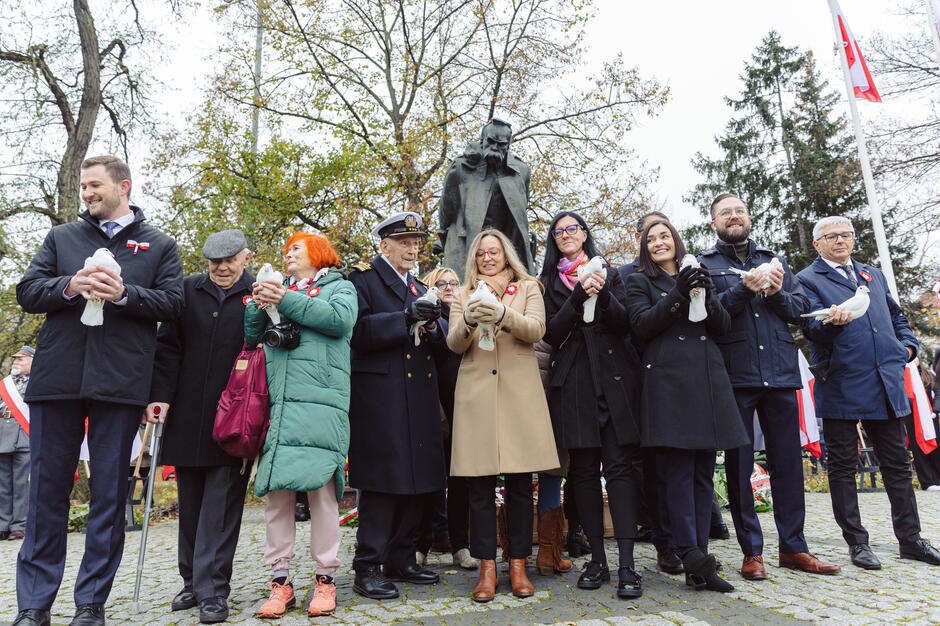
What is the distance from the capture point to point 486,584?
11.7 ft

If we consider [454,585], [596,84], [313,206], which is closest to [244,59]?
[313,206]

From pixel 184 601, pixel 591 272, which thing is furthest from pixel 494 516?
pixel 184 601

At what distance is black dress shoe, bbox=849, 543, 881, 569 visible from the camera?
4168mm

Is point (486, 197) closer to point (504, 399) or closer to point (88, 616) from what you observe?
point (504, 399)

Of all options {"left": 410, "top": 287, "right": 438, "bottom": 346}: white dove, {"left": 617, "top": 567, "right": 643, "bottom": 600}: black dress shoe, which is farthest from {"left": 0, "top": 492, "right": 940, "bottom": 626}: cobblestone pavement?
{"left": 410, "top": 287, "right": 438, "bottom": 346}: white dove

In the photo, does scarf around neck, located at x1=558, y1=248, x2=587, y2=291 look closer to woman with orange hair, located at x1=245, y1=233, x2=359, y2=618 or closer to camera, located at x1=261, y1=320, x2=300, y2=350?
woman with orange hair, located at x1=245, y1=233, x2=359, y2=618

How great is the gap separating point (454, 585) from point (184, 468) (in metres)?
1.74

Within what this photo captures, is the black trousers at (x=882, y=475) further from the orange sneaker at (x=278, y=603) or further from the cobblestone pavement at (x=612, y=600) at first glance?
the orange sneaker at (x=278, y=603)

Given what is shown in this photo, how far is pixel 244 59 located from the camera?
1608 centimetres

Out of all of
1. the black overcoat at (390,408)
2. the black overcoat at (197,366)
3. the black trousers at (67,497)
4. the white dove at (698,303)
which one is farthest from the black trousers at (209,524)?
the white dove at (698,303)

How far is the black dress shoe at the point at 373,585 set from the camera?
364 centimetres

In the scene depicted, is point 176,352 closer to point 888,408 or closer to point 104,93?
point 888,408

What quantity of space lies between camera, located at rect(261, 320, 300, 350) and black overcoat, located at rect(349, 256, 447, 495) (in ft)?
1.52

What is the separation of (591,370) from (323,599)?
193cm
